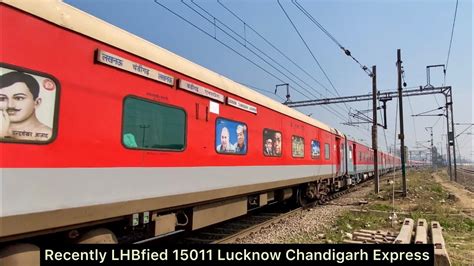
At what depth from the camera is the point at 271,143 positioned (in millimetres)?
9508

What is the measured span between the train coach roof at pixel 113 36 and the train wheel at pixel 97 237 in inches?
86.0

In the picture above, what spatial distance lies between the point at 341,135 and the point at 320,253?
571 inches

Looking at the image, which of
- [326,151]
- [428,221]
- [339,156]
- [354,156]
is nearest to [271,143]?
[428,221]

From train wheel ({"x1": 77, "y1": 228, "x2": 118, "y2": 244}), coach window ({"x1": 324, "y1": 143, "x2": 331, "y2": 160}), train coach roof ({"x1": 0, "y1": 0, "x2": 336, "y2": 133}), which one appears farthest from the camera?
coach window ({"x1": 324, "y1": 143, "x2": 331, "y2": 160})

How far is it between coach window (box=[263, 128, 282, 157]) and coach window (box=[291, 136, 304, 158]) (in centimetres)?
111

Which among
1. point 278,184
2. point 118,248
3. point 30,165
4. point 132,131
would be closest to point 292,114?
point 278,184

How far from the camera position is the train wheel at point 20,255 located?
3.53 meters

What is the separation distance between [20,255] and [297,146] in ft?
28.9

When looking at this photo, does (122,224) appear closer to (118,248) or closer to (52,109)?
(118,248)

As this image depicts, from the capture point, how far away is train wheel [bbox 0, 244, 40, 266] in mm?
3534

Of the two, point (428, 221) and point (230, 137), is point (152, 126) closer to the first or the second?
point (230, 137)

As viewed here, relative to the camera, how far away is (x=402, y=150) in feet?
59.1

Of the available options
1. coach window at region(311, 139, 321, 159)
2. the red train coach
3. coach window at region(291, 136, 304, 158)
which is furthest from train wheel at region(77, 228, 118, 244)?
coach window at region(311, 139, 321, 159)

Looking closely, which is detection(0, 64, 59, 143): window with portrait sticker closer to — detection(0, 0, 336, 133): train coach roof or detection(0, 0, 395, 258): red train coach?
detection(0, 0, 395, 258): red train coach
